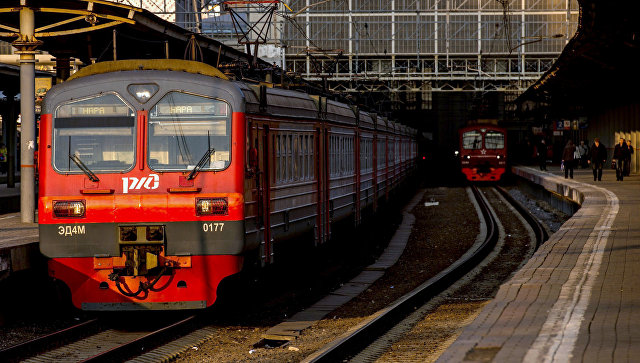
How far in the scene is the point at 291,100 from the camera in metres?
13.0

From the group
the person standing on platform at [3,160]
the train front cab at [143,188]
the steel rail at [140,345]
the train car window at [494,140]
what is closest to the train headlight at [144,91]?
the train front cab at [143,188]

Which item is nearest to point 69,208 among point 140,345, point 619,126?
point 140,345

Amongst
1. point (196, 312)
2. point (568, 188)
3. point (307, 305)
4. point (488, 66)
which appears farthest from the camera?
point (488, 66)

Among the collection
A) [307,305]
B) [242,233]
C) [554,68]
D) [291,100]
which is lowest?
[307,305]

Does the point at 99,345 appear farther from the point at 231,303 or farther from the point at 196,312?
the point at 231,303

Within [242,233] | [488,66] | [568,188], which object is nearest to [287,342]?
[242,233]

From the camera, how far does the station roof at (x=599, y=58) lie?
19469mm

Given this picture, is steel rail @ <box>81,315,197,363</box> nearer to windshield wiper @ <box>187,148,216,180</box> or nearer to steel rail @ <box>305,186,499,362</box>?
windshield wiper @ <box>187,148,216,180</box>

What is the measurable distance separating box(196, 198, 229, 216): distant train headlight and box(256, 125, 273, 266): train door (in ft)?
3.27

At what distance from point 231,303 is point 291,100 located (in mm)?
2889

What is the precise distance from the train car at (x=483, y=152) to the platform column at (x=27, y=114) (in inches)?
1212

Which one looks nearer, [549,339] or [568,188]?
[549,339]

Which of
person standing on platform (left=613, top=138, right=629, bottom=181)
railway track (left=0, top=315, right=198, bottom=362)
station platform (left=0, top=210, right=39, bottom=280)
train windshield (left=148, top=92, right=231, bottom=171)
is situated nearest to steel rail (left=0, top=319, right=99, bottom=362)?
railway track (left=0, top=315, right=198, bottom=362)

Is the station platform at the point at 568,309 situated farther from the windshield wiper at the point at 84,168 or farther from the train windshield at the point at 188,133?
the windshield wiper at the point at 84,168
